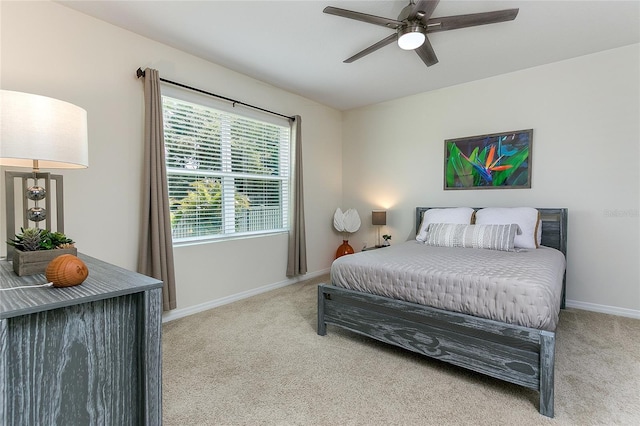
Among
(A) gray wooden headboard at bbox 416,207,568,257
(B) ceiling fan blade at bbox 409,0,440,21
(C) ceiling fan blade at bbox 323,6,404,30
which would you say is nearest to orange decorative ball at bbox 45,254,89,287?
(C) ceiling fan blade at bbox 323,6,404,30

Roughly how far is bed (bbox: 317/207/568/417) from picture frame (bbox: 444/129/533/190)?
1.64 m

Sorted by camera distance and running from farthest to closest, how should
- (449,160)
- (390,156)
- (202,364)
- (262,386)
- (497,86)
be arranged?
(390,156)
(449,160)
(497,86)
(202,364)
(262,386)

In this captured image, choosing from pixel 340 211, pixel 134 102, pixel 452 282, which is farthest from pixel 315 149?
pixel 452 282

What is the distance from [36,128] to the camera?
1.26m

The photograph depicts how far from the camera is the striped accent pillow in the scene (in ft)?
9.27

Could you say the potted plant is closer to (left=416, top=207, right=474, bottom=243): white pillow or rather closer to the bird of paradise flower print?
(left=416, top=207, right=474, bottom=243): white pillow

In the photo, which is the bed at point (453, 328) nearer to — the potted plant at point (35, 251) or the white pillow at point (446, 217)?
the white pillow at point (446, 217)

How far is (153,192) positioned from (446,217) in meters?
3.01

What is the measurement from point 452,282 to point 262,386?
4.37ft

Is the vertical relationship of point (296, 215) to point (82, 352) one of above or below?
above

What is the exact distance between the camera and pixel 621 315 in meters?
2.89

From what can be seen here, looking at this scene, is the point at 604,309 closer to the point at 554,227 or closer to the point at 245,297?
the point at 554,227

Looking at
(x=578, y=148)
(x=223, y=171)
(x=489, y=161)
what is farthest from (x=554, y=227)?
(x=223, y=171)

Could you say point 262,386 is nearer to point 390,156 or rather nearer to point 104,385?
point 104,385
